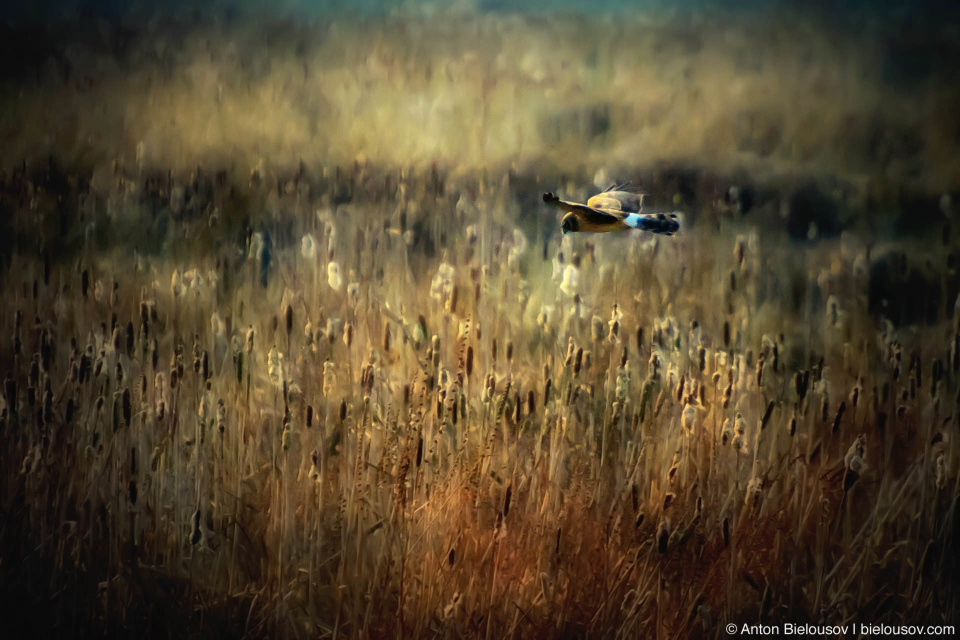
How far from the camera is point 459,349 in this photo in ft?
5.14

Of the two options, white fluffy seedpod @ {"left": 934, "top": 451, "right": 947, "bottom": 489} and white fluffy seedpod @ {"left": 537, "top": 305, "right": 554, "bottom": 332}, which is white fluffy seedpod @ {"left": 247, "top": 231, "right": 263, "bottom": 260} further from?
white fluffy seedpod @ {"left": 934, "top": 451, "right": 947, "bottom": 489}

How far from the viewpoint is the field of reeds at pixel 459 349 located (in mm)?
1476

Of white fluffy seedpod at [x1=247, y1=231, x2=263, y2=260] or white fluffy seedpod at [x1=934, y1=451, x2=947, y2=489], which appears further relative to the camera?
white fluffy seedpod at [x1=247, y1=231, x2=263, y2=260]

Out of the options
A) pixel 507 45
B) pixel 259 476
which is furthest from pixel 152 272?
pixel 507 45

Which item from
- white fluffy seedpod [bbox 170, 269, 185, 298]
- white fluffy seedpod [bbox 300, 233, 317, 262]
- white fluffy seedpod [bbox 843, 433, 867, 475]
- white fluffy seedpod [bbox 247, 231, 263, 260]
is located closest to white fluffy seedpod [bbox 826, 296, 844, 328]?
white fluffy seedpod [bbox 843, 433, 867, 475]

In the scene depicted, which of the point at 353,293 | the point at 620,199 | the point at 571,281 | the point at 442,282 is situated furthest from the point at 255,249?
the point at 620,199

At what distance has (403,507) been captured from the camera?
1.47 meters

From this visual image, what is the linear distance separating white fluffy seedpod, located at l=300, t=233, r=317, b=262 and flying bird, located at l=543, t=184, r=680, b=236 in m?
0.53

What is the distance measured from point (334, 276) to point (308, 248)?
86mm

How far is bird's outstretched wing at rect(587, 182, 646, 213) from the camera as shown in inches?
60.3

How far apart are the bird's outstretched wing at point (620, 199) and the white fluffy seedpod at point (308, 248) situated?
609 millimetres

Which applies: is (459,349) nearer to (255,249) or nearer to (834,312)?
(255,249)

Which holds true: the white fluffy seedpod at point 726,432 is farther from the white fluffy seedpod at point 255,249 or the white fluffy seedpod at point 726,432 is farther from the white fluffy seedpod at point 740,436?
the white fluffy seedpod at point 255,249

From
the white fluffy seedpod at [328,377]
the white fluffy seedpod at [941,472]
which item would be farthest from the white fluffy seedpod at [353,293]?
the white fluffy seedpod at [941,472]
